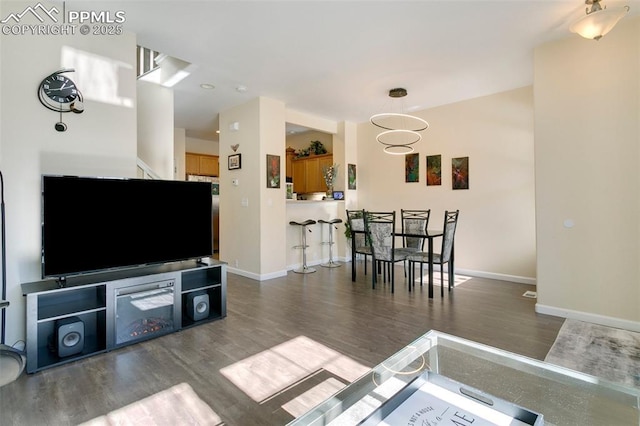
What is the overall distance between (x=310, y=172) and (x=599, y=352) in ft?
19.0

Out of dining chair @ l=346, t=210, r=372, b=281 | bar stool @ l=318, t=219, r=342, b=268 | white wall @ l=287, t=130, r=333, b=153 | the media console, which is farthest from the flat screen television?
white wall @ l=287, t=130, r=333, b=153

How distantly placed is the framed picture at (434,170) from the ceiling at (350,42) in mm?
1076

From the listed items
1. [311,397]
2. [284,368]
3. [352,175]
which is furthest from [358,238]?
[311,397]

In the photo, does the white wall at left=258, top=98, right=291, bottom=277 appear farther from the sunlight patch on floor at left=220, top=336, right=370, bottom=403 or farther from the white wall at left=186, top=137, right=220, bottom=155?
the white wall at left=186, top=137, right=220, bottom=155

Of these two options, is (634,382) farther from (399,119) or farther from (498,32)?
(399,119)

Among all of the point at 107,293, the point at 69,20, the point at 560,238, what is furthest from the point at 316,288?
the point at 69,20

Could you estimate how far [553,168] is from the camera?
3.33m

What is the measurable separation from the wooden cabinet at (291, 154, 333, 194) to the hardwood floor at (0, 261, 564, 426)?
9.94ft

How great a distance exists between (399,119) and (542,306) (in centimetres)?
Answer: 390

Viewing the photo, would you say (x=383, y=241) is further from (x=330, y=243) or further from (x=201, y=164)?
(x=201, y=164)

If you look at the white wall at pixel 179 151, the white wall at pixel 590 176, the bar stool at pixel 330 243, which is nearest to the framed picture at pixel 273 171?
the bar stool at pixel 330 243

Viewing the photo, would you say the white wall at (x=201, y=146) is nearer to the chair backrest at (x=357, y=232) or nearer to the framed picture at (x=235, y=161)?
the framed picture at (x=235, y=161)

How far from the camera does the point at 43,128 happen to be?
2.57m

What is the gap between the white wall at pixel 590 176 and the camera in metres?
2.94
